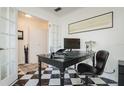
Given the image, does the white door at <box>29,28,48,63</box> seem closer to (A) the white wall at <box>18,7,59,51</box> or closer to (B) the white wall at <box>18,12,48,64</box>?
(B) the white wall at <box>18,12,48,64</box>

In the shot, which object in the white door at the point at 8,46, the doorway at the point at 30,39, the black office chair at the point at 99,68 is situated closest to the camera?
the black office chair at the point at 99,68

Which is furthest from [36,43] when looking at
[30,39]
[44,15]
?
[44,15]

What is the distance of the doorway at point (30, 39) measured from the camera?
4707 mm

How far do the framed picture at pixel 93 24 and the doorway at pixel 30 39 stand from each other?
1.81 meters

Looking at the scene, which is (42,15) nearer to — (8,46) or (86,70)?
(8,46)

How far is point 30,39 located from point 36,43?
1.21 ft

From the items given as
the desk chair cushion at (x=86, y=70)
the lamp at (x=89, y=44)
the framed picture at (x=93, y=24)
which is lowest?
the desk chair cushion at (x=86, y=70)

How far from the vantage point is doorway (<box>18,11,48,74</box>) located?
471 cm

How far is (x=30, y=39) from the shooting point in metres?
4.96

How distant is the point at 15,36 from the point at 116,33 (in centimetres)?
259

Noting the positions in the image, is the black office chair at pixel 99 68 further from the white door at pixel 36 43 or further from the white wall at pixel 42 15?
the white door at pixel 36 43

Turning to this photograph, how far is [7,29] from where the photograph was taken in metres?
2.27

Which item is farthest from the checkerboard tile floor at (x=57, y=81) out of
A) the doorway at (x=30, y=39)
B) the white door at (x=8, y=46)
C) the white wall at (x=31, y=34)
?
the white wall at (x=31, y=34)
